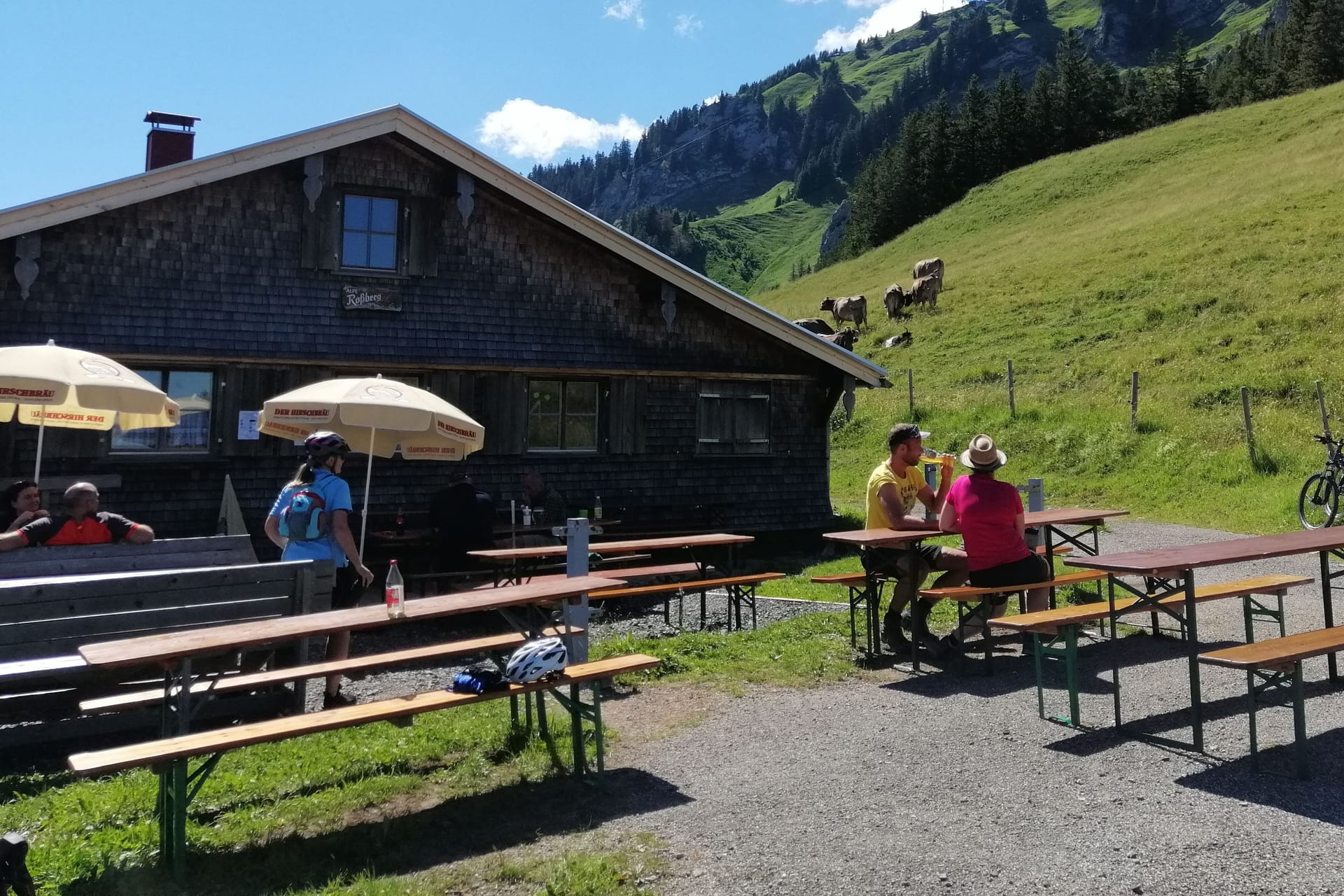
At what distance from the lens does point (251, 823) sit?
4566 mm

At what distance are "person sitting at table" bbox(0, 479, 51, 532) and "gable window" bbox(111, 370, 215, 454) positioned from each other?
10.3ft

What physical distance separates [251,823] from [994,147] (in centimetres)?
7473

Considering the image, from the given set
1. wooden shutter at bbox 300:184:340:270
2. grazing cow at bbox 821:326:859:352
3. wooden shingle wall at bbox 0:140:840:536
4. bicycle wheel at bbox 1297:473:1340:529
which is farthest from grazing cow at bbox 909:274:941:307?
wooden shutter at bbox 300:184:340:270

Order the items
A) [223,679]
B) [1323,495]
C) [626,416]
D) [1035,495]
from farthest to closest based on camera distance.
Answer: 1. [626,416]
2. [1323,495]
3. [1035,495]
4. [223,679]

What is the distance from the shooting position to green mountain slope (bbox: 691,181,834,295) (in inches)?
5074

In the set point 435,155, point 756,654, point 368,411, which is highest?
point 435,155

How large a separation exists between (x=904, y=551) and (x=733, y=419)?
7758 mm

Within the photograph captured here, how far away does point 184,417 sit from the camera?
12117 mm

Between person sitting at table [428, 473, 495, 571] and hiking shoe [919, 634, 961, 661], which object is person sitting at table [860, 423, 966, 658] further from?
person sitting at table [428, 473, 495, 571]

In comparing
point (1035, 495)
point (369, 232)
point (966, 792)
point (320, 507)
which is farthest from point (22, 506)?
point (1035, 495)

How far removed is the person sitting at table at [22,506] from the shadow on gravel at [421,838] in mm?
4427

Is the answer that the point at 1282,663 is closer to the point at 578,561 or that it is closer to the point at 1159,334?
the point at 578,561

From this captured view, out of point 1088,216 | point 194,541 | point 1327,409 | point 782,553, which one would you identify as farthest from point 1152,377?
point 1088,216

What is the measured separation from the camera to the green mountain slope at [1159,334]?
55.7ft
